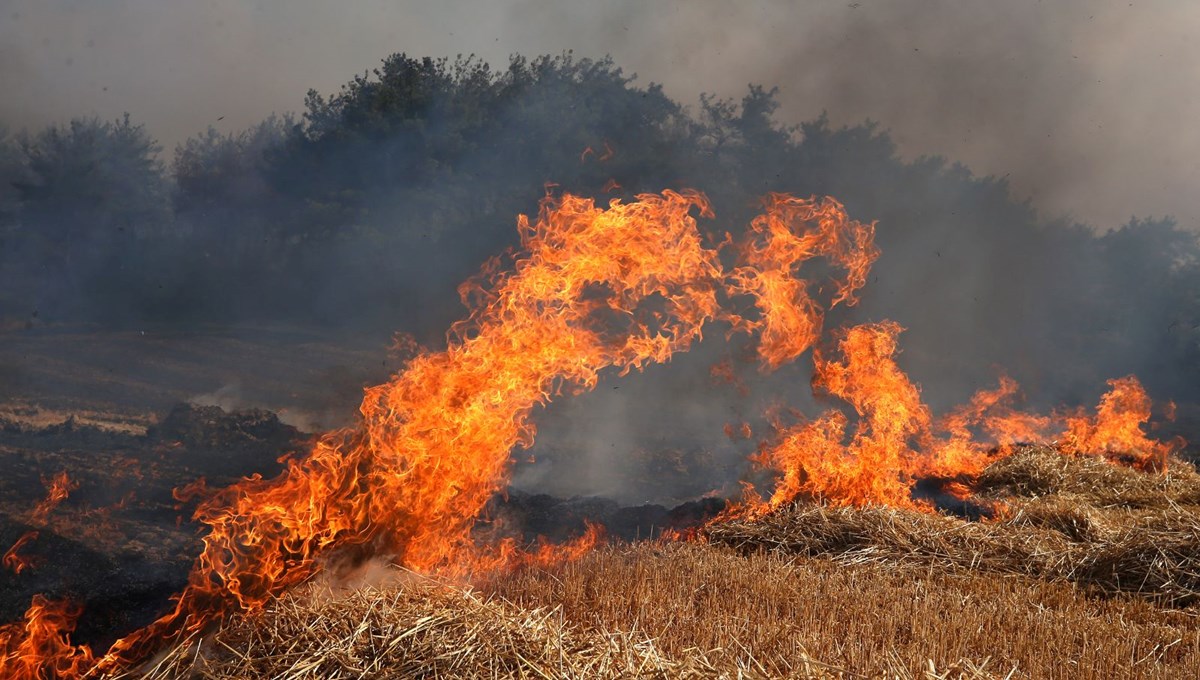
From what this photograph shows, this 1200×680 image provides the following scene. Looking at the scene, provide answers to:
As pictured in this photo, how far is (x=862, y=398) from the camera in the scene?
1263 centimetres

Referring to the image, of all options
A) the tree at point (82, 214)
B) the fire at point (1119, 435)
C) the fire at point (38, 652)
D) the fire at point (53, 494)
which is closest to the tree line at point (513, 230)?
the tree at point (82, 214)

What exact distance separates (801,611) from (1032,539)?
3.64 meters

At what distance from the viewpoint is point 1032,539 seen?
8.27 m

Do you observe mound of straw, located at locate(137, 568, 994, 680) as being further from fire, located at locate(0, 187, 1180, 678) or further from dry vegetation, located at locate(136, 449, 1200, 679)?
fire, located at locate(0, 187, 1180, 678)

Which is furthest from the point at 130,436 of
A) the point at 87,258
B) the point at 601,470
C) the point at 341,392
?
the point at 87,258

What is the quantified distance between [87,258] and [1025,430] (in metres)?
27.0

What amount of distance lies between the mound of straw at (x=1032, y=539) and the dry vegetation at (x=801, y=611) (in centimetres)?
2

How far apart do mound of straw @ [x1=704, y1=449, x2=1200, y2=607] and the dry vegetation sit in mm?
20

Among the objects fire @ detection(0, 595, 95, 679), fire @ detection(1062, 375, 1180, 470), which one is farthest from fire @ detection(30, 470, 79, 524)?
fire @ detection(1062, 375, 1180, 470)

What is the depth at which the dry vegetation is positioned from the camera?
13.8ft

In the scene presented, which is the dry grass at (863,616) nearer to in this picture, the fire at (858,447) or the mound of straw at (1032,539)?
the mound of straw at (1032,539)

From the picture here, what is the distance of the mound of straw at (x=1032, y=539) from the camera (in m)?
7.17

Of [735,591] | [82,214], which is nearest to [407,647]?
[735,591]

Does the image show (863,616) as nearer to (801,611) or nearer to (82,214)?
(801,611)
